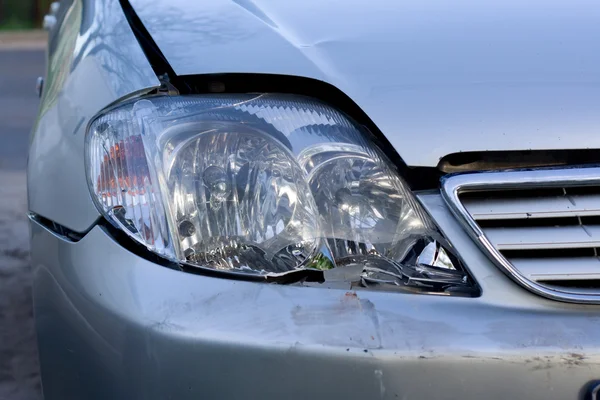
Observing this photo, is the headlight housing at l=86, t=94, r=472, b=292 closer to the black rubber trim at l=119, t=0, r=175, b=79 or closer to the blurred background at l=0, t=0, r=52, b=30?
the black rubber trim at l=119, t=0, r=175, b=79

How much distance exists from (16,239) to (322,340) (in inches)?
119

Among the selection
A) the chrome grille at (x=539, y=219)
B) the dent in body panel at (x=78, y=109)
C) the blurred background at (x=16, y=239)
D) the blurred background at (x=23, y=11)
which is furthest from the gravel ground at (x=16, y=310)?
the blurred background at (x=23, y=11)

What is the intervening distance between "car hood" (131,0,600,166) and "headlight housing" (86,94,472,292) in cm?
8

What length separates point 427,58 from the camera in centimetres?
142

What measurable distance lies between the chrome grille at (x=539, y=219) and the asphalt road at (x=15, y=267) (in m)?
1.78

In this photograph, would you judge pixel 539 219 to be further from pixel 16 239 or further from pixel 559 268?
pixel 16 239

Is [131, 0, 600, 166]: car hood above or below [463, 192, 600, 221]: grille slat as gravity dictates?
above

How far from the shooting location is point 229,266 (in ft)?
4.11

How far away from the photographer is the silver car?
3.68ft

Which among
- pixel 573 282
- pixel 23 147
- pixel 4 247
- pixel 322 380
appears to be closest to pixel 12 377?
pixel 4 247

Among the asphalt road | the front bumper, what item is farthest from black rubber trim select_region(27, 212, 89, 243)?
the asphalt road

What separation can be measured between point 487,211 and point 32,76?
852cm

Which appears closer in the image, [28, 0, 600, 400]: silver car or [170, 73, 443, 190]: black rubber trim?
[28, 0, 600, 400]: silver car

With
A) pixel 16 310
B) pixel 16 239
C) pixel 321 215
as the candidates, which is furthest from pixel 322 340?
pixel 16 239
